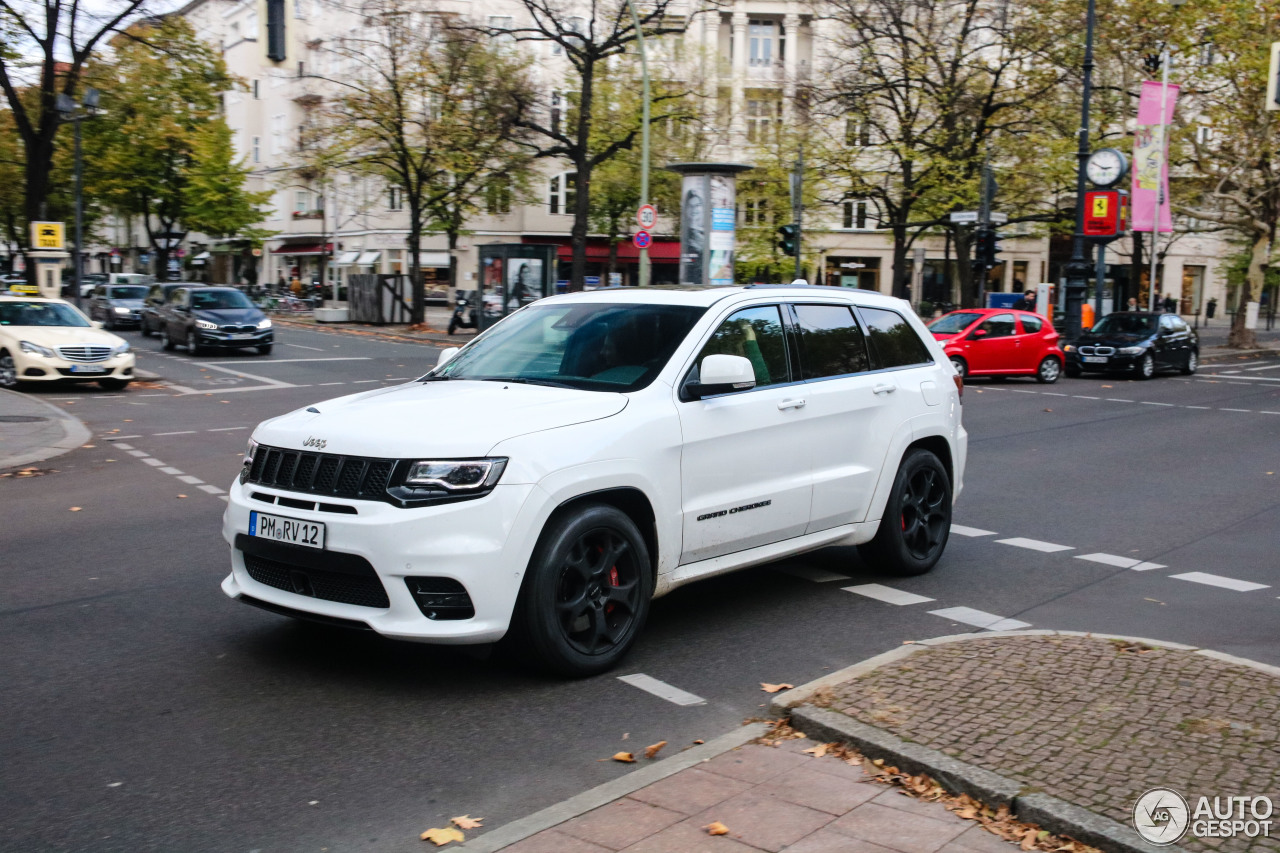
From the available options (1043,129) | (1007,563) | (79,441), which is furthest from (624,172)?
(1007,563)

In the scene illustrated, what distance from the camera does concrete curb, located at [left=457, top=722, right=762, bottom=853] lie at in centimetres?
360

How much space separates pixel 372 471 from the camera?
4.76 metres

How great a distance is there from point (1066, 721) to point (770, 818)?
1.37 meters

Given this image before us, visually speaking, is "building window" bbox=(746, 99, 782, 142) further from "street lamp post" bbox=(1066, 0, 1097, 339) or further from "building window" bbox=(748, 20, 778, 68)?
"street lamp post" bbox=(1066, 0, 1097, 339)

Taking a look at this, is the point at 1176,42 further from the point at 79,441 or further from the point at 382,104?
the point at 79,441

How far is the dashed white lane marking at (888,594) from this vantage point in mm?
6664

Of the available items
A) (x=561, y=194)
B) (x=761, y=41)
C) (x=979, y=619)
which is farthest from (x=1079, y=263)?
(x=761, y=41)

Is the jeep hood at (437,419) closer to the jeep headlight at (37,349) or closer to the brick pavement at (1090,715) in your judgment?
the brick pavement at (1090,715)

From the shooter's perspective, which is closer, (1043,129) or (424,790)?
(424,790)

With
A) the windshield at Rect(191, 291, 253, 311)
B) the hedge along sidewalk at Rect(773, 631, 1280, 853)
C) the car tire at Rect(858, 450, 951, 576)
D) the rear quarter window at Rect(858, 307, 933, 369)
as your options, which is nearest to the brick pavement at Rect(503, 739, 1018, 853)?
the hedge along sidewalk at Rect(773, 631, 1280, 853)

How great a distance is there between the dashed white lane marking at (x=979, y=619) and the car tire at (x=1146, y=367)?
69.5ft

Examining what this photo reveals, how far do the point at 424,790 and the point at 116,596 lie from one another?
3290 millimetres

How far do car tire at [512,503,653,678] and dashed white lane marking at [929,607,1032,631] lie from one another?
1904 mm

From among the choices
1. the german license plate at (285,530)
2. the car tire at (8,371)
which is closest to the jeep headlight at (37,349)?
the car tire at (8,371)
